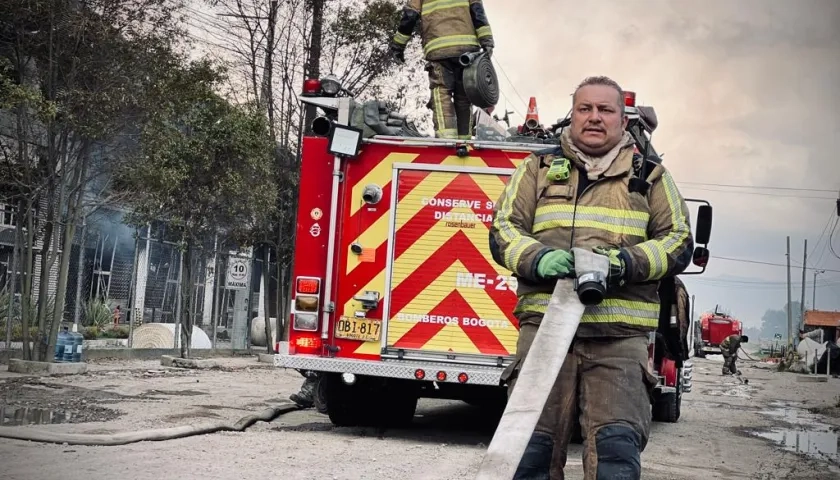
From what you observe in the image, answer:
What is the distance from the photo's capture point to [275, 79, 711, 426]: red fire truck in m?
8.72

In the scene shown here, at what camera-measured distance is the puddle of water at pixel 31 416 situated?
847 centimetres

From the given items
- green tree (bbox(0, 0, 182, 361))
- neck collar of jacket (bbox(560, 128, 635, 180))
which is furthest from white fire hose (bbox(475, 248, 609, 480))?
green tree (bbox(0, 0, 182, 361))

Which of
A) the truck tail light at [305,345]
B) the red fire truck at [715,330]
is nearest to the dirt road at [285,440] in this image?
the truck tail light at [305,345]

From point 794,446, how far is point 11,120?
34.6ft

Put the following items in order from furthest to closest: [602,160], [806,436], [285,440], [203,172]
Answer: [203,172] → [806,436] → [285,440] → [602,160]

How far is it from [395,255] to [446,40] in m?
1.93

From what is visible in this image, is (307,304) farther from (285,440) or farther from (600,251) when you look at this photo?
(600,251)

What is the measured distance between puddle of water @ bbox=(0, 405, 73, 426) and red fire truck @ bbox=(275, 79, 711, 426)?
1.89m

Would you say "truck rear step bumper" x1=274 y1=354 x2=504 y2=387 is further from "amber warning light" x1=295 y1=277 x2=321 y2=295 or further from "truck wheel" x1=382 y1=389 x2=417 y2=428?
"truck wheel" x1=382 y1=389 x2=417 y2=428

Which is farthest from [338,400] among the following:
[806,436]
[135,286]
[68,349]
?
Result: [135,286]

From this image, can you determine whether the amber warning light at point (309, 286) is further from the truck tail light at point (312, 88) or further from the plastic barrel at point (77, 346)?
Answer: the plastic barrel at point (77, 346)

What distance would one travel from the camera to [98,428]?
803 cm

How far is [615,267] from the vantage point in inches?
150

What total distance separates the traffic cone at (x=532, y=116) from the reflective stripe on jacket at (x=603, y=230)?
216 inches
